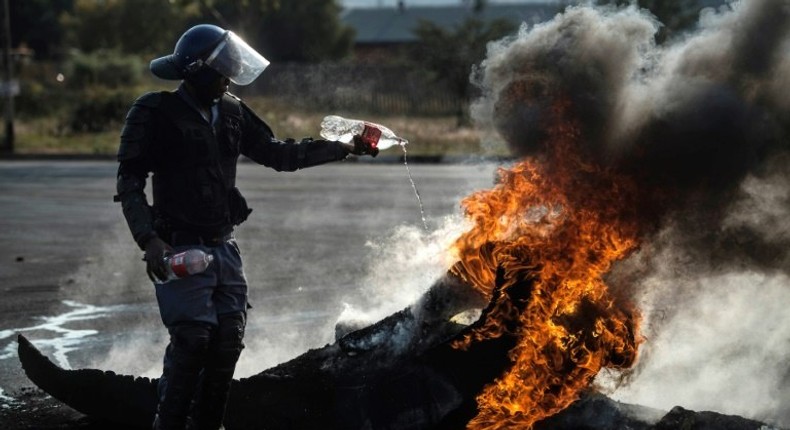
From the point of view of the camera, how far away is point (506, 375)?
543 centimetres

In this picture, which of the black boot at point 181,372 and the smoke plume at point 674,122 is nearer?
the black boot at point 181,372

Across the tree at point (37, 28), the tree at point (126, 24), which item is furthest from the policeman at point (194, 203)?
the tree at point (37, 28)

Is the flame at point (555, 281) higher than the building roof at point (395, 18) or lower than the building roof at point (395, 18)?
higher

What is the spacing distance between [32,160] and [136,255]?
17.2 meters

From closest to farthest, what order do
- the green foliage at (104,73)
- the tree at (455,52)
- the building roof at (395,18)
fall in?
the tree at (455,52)
the green foliage at (104,73)
the building roof at (395,18)

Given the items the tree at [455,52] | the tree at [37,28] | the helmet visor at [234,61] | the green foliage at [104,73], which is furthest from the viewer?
the tree at [37,28]

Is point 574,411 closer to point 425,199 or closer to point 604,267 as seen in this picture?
point 604,267

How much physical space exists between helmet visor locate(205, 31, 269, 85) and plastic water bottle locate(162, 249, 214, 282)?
2.48 feet

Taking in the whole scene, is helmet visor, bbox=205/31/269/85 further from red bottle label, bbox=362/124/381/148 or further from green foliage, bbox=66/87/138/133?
green foliage, bbox=66/87/138/133

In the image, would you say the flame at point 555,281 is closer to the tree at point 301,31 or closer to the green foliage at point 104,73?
the green foliage at point 104,73

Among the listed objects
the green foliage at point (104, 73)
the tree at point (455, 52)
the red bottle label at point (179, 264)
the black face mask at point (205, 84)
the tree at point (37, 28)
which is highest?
the black face mask at point (205, 84)

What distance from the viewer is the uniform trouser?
5.10 metres

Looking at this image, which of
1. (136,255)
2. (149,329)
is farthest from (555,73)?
(136,255)

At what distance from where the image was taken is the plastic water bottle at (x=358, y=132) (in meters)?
5.65
